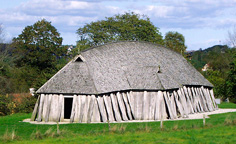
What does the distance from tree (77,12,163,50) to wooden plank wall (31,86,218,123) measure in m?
25.1

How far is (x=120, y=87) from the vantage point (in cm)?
3509

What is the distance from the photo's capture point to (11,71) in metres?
64.2

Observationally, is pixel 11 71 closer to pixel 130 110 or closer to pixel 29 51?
pixel 29 51

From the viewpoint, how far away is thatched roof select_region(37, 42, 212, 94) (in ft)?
108

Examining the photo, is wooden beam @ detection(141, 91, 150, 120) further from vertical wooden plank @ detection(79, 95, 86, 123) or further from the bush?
the bush

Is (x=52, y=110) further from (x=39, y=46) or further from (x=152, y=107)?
(x=39, y=46)

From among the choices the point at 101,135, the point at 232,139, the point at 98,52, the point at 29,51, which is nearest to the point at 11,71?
the point at 29,51

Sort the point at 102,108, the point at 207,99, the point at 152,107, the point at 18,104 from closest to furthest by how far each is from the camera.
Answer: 1. the point at 102,108
2. the point at 152,107
3. the point at 18,104
4. the point at 207,99

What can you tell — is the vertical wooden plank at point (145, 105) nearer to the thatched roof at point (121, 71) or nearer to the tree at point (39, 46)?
the thatched roof at point (121, 71)

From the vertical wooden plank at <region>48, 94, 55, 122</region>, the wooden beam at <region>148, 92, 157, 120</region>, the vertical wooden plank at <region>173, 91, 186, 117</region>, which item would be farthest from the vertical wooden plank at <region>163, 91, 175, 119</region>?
the vertical wooden plank at <region>48, 94, 55, 122</region>

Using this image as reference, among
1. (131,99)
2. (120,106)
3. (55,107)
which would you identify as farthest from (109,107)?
(55,107)

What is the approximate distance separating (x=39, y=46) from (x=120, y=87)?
24.6m

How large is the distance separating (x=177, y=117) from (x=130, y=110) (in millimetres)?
4335

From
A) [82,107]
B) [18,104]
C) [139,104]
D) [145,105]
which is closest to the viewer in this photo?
[82,107]
